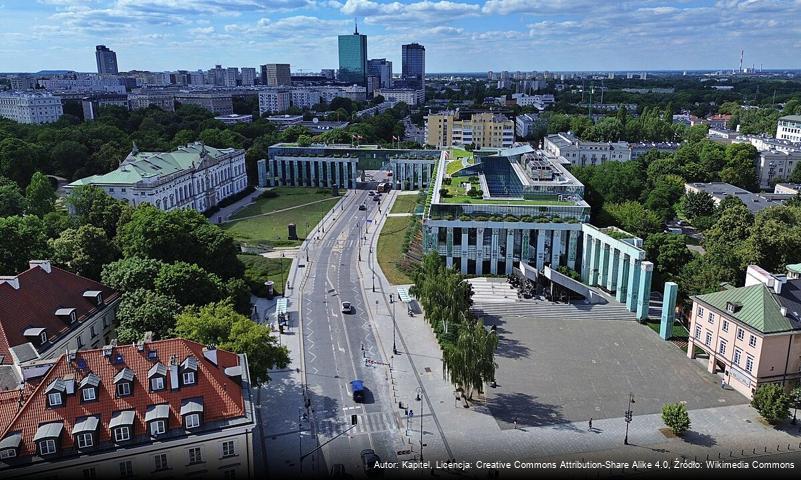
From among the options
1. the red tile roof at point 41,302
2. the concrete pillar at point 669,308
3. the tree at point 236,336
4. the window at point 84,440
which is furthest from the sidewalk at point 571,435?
the red tile roof at point 41,302

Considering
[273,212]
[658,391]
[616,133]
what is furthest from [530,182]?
[616,133]

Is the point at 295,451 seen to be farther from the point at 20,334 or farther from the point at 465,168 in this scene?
the point at 465,168

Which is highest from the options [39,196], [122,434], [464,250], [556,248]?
[39,196]

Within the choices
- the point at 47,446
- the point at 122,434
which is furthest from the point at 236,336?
the point at 47,446

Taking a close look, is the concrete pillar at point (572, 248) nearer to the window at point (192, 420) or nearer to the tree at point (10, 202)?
the window at point (192, 420)

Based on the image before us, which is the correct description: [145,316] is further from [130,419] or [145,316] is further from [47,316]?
[130,419]

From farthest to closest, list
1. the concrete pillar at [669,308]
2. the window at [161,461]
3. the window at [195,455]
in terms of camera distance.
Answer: the concrete pillar at [669,308], the window at [195,455], the window at [161,461]

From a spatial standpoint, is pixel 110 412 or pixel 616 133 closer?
pixel 110 412
